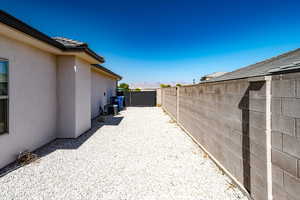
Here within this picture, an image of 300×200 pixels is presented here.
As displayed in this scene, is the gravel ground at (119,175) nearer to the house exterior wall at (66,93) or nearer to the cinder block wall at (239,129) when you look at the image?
the cinder block wall at (239,129)

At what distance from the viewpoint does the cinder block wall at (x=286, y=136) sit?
1321 millimetres

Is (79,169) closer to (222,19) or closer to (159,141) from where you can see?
(159,141)

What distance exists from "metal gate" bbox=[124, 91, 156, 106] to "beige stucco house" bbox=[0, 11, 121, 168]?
974 cm

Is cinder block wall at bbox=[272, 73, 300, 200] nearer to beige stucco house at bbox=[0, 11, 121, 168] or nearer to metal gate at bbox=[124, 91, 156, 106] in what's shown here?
beige stucco house at bbox=[0, 11, 121, 168]

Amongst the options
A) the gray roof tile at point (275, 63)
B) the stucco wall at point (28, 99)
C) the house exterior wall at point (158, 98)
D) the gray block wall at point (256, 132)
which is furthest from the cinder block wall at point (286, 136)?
the house exterior wall at point (158, 98)

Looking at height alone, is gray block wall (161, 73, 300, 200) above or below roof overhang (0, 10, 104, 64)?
below

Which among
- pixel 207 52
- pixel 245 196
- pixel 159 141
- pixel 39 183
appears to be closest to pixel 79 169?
pixel 39 183

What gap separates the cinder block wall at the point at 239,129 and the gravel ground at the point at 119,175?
34 centimetres

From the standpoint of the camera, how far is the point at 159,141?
457cm

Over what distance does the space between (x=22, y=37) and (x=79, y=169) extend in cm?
307

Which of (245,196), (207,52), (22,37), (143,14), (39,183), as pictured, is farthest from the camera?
(207,52)

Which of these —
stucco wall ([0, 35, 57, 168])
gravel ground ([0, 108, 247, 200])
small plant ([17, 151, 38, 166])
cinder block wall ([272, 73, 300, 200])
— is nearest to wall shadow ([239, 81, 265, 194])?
gravel ground ([0, 108, 247, 200])

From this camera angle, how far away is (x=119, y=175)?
265 cm

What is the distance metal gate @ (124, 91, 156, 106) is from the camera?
15.5 meters
